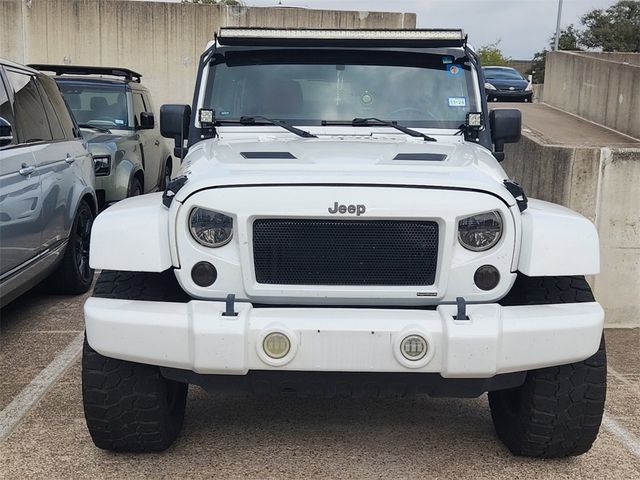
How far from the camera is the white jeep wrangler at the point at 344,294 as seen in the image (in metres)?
3.18

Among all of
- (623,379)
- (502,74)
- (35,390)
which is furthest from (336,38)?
(502,74)

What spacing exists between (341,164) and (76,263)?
4.00 m

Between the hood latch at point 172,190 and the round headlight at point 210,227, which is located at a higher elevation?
the hood latch at point 172,190

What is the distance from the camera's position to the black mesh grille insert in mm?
3363

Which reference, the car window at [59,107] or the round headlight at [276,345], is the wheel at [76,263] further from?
the round headlight at [276,345]

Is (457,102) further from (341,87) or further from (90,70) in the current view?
(90,70)

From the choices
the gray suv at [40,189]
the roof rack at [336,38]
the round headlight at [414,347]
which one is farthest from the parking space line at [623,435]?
the gray suv at [40,189]

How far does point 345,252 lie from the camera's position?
339 cm

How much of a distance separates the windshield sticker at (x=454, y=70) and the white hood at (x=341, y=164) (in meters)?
0.61

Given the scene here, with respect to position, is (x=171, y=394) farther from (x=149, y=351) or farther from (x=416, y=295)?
(x=416, y=295)

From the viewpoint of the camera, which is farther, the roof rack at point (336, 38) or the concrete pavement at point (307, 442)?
the roof rack at point (336, 38)

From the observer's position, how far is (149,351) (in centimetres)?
326

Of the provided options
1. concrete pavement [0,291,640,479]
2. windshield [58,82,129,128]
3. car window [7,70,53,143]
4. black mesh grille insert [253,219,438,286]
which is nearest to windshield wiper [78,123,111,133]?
windshield [58,82,129,128]

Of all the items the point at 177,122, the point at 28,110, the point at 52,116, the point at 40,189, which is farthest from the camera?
the point at 52,116
